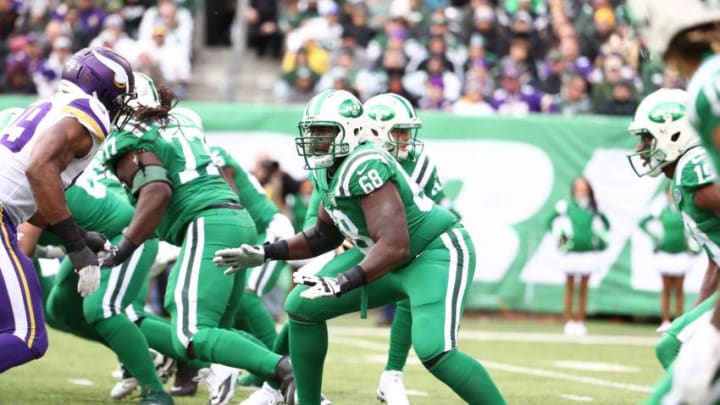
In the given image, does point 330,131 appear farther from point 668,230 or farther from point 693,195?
point 668,230

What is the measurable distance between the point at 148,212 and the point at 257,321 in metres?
1.77

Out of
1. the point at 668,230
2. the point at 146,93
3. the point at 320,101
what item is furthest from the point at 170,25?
the point at 320,101

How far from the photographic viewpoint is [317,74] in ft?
52.6

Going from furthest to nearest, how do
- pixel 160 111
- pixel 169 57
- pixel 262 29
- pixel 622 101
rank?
1. pixel 262 29
2. pixel 169 57
3. pixel 622 101
4. pixel 160 111

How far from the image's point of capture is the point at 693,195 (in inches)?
225

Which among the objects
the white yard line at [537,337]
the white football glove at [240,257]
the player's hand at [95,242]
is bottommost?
the white yard line at [537,337]

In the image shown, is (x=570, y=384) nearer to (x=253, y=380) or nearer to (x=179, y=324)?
(x=253, y=380)

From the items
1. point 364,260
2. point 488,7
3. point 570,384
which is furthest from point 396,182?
point 488,7

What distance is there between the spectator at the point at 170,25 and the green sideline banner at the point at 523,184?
211 cm

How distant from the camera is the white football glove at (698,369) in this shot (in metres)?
3.69

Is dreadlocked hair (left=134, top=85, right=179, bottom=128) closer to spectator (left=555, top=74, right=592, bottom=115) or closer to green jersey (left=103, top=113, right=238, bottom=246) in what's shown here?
green jersey (left=103, top=113, right=238, bottom=246)

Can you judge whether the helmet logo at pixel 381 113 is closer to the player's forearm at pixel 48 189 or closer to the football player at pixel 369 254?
the football player at pixel 369 254

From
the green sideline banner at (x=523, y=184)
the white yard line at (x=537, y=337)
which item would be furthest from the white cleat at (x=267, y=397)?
the green sideline banner at (x=523, y=184)

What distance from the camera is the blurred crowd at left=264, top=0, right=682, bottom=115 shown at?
15.6m
